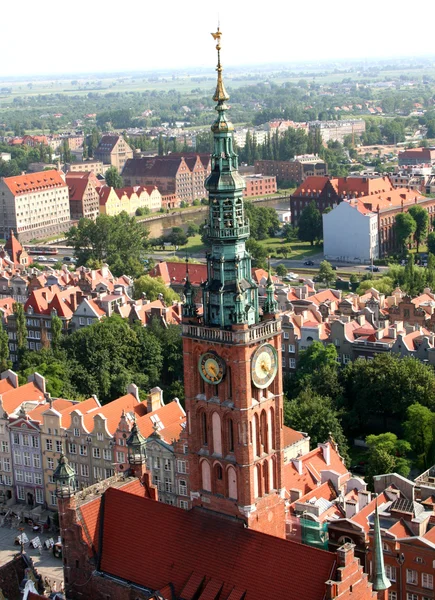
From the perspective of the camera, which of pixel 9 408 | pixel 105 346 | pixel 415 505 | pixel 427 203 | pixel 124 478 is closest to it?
pixel 124 478

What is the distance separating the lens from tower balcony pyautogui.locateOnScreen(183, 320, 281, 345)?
51031mm

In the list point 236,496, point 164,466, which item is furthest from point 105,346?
point 236,496

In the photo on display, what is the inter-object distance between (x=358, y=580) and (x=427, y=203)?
159 m

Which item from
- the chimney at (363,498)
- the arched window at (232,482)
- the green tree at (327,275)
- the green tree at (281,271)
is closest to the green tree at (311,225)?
the green tree at (281,271)

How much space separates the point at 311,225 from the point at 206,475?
14603 centimetres

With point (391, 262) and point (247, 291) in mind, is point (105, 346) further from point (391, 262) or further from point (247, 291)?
point (391, 262)

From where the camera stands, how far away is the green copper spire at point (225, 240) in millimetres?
51531

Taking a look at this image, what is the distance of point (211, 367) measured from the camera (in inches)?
2062

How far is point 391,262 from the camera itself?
178 m

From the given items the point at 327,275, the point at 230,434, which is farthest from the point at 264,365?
the point at 327,275

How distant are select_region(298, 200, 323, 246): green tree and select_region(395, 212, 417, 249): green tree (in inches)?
656

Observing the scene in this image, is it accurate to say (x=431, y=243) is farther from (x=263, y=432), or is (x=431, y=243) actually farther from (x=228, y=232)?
(x=228, y=232)

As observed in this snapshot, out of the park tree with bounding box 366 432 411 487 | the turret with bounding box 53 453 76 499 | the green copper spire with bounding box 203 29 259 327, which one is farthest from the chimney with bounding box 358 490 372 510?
the turret with bounding box 53 453 76 499

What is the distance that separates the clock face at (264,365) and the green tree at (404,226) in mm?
134946
